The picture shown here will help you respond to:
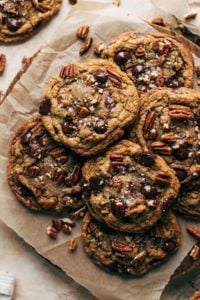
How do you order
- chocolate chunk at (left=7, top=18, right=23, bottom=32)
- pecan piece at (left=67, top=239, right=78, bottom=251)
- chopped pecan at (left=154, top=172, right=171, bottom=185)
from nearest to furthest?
chopped pecan at (left=154, top=172, right=171, bottom=185) → pecan piece at (left=67, top=239, right=78, bottom=251) → chocolate chunk at (left=7, top=18, right=23, bottom=32)

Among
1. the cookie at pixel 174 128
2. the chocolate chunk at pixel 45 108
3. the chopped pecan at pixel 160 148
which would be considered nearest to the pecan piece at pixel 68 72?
the chocolate chunk at pixel 45 108

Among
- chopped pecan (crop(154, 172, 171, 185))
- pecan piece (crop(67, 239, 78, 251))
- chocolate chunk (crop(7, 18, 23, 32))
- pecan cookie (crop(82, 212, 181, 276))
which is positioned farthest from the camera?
chocolate chunk (crop(7, 18, 23, 32))

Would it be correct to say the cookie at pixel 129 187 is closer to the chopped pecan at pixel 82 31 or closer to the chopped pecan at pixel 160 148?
the chopped pecan at pixel 160 148

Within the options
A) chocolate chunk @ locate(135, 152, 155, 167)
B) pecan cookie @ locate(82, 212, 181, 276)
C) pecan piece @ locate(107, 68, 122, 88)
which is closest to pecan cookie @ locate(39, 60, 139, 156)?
pecan piece @ locate(107, 68, 122, 88)

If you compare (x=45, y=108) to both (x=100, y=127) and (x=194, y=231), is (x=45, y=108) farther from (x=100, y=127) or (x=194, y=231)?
(x=194, y=231)

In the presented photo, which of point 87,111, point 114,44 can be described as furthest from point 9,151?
point 114,44

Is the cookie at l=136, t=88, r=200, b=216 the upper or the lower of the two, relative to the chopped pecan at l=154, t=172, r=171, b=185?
upper

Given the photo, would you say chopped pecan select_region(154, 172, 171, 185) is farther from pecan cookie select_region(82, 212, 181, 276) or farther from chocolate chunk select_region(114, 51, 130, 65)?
chocolate chunk select_region(114, 51, 130, 65)

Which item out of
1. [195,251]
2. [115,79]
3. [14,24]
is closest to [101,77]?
[115,79]
